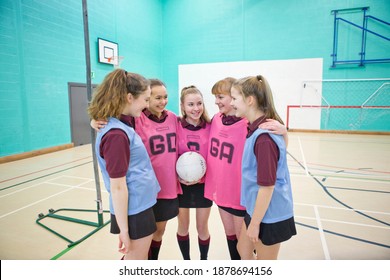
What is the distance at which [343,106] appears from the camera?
895cm

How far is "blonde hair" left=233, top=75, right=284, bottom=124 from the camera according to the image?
132 cm

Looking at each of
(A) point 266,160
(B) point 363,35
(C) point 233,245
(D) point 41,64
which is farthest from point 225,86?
(B) point 363,35

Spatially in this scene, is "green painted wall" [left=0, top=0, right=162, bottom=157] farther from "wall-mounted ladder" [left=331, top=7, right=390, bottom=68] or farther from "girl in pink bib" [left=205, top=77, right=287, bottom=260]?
"wall-mounted ladder" [left=331, top=7, right=390, bottom=68]

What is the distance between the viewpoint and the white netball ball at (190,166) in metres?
1.67

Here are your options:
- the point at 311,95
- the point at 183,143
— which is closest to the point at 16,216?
the point at 183,143

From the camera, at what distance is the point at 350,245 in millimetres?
2312

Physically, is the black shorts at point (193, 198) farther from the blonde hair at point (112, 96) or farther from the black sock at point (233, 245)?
the blonde hair at point (112, 96)

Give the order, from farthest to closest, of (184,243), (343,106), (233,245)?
(343,106)
(184,243)
(233,245)

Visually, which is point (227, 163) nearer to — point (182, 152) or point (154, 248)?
point (182, 152)

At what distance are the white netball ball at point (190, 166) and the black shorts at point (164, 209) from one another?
190 mm

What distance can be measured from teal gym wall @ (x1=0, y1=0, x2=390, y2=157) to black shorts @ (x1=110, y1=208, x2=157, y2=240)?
5.27 metres

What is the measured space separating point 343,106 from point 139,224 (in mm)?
9378
